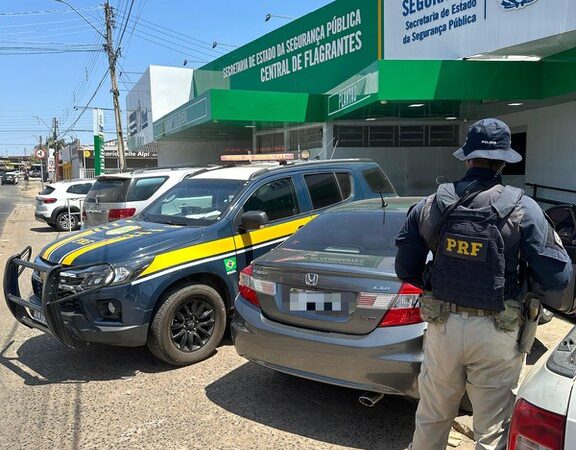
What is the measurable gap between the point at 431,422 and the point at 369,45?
13.7 m

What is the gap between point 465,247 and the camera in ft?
7.67

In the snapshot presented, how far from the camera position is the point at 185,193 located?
19.4 feet

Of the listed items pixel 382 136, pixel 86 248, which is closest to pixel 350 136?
pixel 382 136

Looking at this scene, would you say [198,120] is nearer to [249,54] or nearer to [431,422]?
[249,54]

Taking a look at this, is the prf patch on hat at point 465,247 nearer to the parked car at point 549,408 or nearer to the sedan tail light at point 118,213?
the parked car at point 549,408

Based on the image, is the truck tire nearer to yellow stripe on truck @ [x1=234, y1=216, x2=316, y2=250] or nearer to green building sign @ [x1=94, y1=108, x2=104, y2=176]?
yellow stripe on truck @ [x1=234, y1=216, x2=316, y2=250]

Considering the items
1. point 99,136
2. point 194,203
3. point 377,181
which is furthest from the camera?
point 99,136

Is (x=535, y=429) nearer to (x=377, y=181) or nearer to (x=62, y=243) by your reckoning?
(x=62, y=243)

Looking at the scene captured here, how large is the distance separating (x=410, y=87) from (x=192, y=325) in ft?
26.4

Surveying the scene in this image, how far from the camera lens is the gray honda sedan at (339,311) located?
321 centimetres

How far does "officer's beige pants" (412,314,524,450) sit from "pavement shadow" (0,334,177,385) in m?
2.78

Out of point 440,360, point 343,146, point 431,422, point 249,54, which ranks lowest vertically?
point 431,422

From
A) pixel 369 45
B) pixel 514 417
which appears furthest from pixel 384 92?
pixel 514 417

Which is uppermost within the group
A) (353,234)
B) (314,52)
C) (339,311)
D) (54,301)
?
(314,52)
